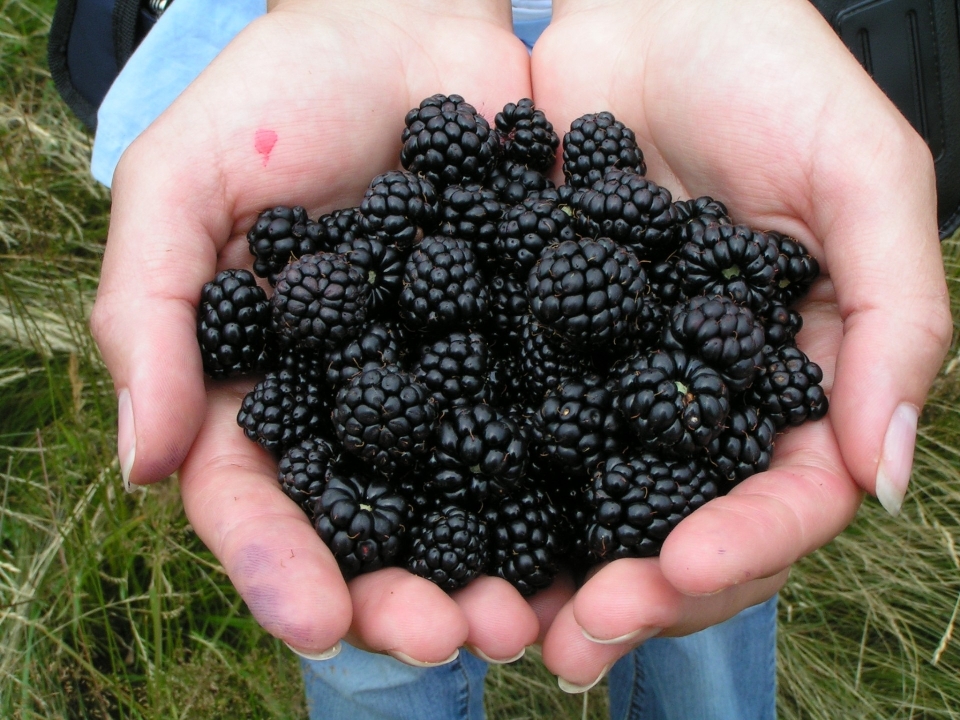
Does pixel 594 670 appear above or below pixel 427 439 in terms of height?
below

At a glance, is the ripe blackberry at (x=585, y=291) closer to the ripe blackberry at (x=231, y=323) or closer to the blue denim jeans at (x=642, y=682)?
the ripe blackberry at (x=231, y=323)

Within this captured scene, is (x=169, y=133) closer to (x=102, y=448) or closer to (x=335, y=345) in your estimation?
(x=335, y=345)

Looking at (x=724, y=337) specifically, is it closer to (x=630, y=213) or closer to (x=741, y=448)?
(x=741, y=448)

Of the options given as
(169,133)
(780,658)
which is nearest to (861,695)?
(780,658)

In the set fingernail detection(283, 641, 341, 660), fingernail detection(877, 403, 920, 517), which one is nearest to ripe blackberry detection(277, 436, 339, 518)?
fingernail detection(283, 641, 341, 660)

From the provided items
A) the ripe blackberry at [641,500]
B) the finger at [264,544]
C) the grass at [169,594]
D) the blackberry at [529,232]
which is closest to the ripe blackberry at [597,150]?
the blackberry at [529,232]

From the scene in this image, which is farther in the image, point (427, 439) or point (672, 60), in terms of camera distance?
point (672, 60)
